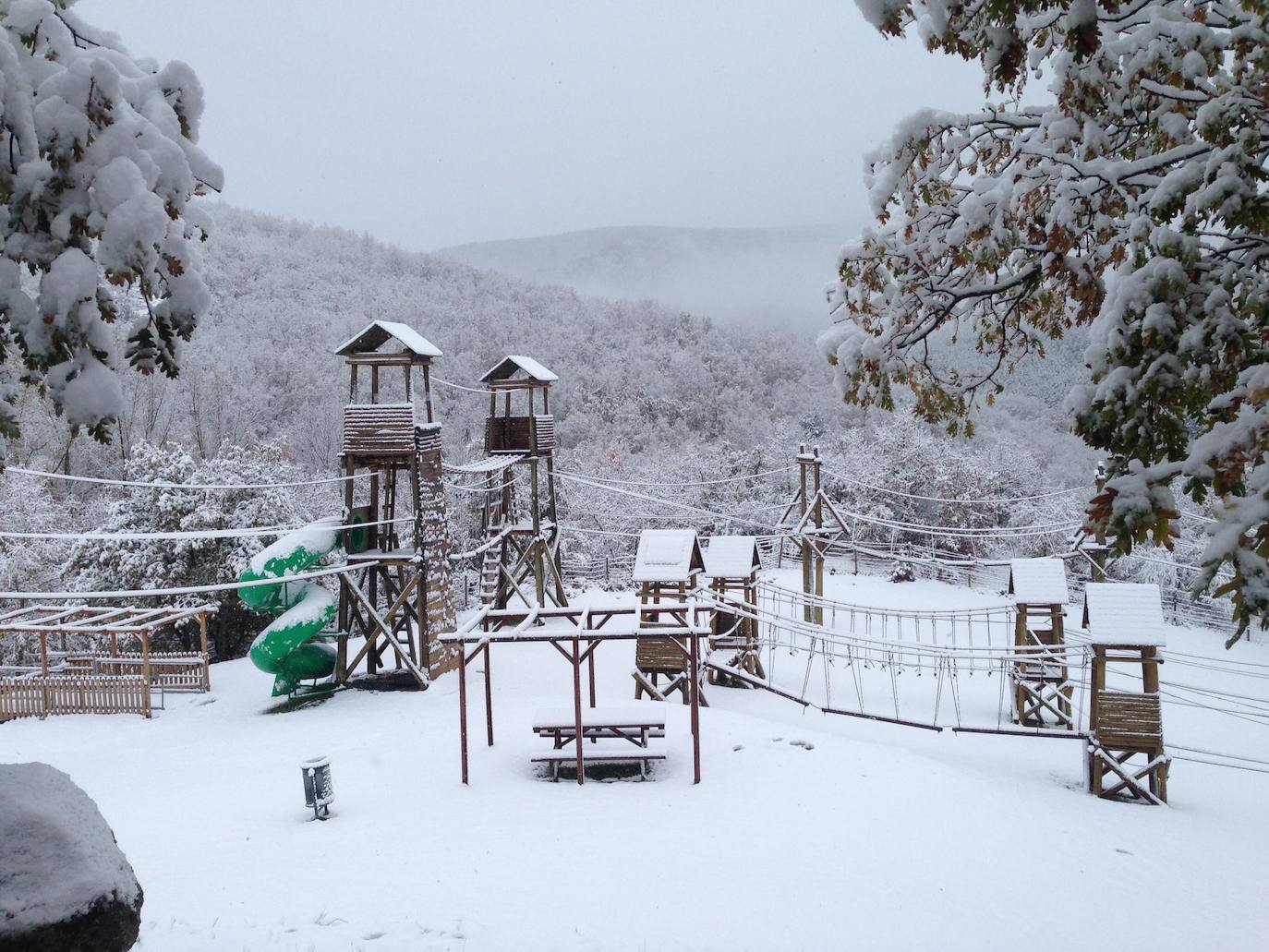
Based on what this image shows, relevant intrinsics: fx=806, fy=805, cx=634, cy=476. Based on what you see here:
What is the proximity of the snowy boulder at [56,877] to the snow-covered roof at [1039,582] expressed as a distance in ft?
44.1

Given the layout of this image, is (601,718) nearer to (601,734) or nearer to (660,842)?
(601,734)

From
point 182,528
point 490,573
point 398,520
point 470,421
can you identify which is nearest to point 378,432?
point 398,520

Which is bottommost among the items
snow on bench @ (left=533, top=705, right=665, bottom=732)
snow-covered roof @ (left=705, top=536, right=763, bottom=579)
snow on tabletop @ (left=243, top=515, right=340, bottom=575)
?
snow on bench @ (left=533, top=705, right=665, bottom=732)

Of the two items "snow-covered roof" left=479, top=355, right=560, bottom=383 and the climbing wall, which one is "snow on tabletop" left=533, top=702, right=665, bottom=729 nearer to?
the climbing wall

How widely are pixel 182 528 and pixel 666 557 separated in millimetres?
11081

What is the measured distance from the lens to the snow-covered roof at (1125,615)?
10.8 m

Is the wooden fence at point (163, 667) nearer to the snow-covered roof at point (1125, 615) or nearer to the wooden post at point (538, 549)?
the wooden post at point (538, 549)

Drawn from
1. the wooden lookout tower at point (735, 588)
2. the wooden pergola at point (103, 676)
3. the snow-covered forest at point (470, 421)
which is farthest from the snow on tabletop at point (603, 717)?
the wooden pergola at point (103, 676)

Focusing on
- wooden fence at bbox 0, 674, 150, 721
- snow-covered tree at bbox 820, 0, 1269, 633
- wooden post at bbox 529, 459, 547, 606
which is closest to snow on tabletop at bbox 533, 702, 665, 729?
snow-covered tree at bbox 820, 0, 1269, 633

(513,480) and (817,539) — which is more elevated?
(513,480)

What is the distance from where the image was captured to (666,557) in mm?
13742

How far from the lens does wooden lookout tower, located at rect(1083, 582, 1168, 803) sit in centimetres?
1076

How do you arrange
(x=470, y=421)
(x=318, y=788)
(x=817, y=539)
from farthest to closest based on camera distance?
(x=470, y=421) → (x=817, y=539) → (x=318, y=788)

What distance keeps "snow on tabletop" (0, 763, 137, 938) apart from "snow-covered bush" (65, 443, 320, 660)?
1499cm
